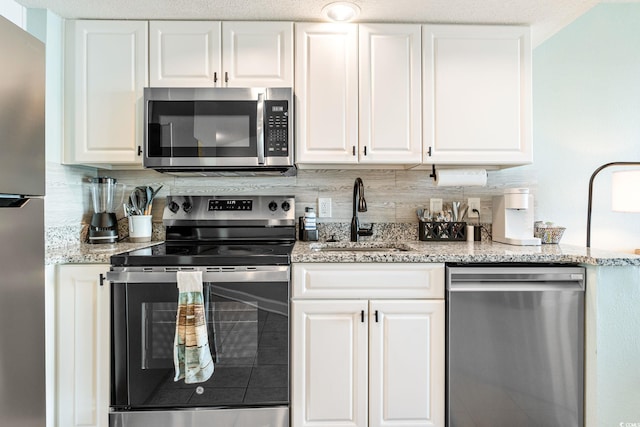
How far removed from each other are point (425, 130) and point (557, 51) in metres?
1.17

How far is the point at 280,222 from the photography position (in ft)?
6.93

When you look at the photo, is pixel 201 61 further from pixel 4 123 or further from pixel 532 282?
pixel 532 282

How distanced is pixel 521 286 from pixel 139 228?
6.64 feet

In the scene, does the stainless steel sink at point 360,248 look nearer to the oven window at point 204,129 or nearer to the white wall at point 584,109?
the oven window at point 204,129

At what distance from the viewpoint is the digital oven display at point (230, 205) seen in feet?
6.98

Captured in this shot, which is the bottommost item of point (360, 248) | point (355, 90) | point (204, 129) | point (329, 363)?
point (329, 363)

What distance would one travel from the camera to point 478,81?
74.4 inches

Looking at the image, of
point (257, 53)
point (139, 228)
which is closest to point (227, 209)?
point (139, 228)

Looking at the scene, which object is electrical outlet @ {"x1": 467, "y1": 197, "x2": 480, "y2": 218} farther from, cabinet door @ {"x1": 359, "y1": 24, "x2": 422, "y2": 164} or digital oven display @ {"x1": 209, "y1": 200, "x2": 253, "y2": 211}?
digital oven display @ {"x1": 209, "y1": 200, "x2": 253, "y2": 211}

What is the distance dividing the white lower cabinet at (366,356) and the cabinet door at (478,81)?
2.93ft

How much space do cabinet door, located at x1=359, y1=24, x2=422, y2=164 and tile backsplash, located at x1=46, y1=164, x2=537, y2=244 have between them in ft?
1.17

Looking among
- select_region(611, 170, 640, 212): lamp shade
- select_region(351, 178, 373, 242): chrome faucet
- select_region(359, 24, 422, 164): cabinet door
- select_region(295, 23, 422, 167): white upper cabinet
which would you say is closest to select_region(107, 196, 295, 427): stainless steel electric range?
select_region(351, 178, 373, 242): chrome faucet

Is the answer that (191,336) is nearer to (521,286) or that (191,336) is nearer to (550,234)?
(521,286)

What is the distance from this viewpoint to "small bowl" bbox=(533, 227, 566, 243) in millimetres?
1971
